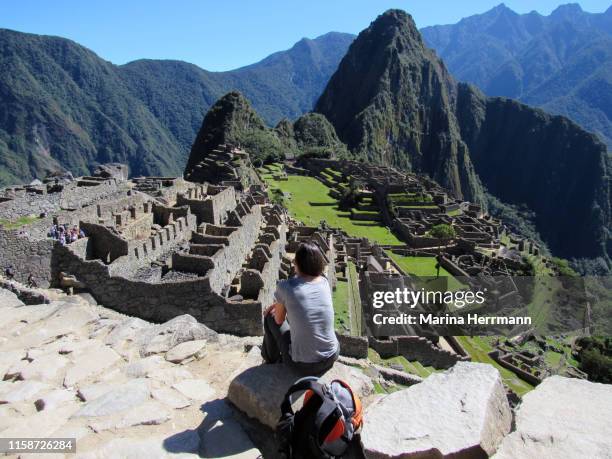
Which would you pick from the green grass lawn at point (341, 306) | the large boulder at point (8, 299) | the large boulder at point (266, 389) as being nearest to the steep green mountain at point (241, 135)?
the green grass lawn at point (341, 306)

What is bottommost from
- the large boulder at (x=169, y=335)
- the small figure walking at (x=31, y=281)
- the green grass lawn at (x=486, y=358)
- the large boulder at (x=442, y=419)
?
the green grass lawn at (x=486, y=358)

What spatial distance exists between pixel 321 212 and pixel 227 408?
47800mm

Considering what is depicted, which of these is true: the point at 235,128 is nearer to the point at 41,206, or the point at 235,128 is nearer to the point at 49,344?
the point at 41,206

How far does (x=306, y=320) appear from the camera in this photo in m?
4.71

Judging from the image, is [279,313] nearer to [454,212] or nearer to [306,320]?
[306,320]

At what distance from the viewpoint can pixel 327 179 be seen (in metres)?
74.2

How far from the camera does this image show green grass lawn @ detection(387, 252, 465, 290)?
3781 cm

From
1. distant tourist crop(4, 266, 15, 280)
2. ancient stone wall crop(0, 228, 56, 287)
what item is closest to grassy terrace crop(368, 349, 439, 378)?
ancient stone wall crop(0, 228, 56, 287)

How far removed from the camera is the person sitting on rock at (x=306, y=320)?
468 centimetres

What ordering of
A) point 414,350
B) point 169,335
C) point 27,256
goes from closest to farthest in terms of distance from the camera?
point 169,335
point 27,256
point 414,350

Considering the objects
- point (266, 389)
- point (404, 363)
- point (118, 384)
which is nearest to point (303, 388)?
point (266, 389)

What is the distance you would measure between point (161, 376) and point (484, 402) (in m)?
3.63

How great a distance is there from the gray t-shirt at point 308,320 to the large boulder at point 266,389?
0.29 meters

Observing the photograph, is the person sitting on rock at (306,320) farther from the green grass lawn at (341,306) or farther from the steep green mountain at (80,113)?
the steep green mountain at (80,113)
